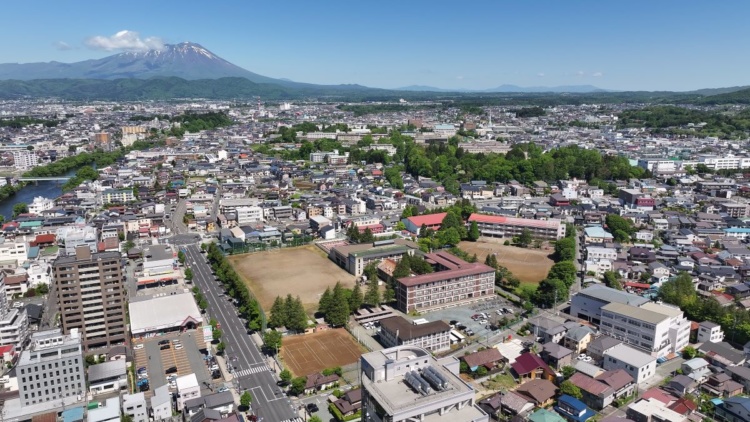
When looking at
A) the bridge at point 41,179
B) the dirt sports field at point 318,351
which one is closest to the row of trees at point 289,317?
the dirt sports field at point 318,351

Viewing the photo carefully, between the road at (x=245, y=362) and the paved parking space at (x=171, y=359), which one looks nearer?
the road at (x=245, y=362)

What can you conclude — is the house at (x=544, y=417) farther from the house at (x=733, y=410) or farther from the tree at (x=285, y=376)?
the tree at (x=285, y=376)

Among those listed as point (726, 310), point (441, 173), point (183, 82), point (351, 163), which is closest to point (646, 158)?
point (441, 173)

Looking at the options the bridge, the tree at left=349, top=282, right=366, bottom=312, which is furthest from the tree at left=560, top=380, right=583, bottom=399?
the bridge

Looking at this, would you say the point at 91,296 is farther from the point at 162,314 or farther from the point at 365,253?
the point at 365,253

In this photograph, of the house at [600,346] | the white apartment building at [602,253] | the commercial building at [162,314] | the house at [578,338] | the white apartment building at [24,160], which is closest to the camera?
the house at [600,346]

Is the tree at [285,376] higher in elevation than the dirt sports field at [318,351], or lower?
higher

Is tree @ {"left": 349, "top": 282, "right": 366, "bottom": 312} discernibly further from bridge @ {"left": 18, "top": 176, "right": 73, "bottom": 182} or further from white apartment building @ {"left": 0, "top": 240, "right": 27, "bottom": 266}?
bridge @ {"left": 18, "top": 176, "right": 73, "bottom": 182}
